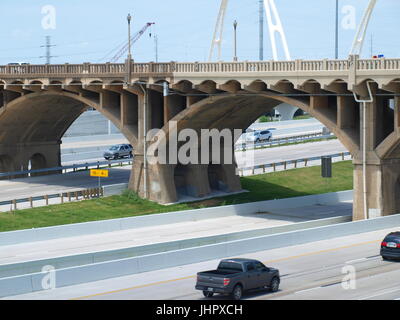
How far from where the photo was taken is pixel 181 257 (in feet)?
146

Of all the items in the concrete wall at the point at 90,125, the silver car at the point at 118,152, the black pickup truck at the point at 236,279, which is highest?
the concrete wall at the point at 90,125

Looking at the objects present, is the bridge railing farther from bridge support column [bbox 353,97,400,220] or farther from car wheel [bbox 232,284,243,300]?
car wheel [bbox 232,284,243,300]

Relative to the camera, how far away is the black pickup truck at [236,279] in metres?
34.6

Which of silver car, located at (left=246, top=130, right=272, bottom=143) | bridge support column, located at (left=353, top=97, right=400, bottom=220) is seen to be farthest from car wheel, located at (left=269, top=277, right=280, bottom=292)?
silver car, located at (left=246, top=130, right=272, bottom=143)

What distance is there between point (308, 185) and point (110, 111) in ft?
70.9

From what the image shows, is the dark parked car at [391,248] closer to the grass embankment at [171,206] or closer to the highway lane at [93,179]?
the grass embankment at [171,206]

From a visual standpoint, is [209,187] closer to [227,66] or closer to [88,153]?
[227,66]

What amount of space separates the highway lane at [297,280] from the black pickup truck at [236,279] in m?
0.50

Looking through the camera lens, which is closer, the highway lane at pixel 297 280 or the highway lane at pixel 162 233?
the highway lane at pixel 297 280

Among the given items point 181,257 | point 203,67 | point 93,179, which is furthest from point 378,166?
point 93,179

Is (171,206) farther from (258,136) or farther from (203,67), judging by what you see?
(258,136)

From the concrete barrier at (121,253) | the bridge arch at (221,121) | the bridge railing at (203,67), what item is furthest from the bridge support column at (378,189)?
the bridge railing at (203,67)

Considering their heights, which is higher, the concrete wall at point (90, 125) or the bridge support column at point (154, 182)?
the concrete wall at point (90, 125)

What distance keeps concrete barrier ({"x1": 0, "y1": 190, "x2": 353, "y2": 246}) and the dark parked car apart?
815 inches
